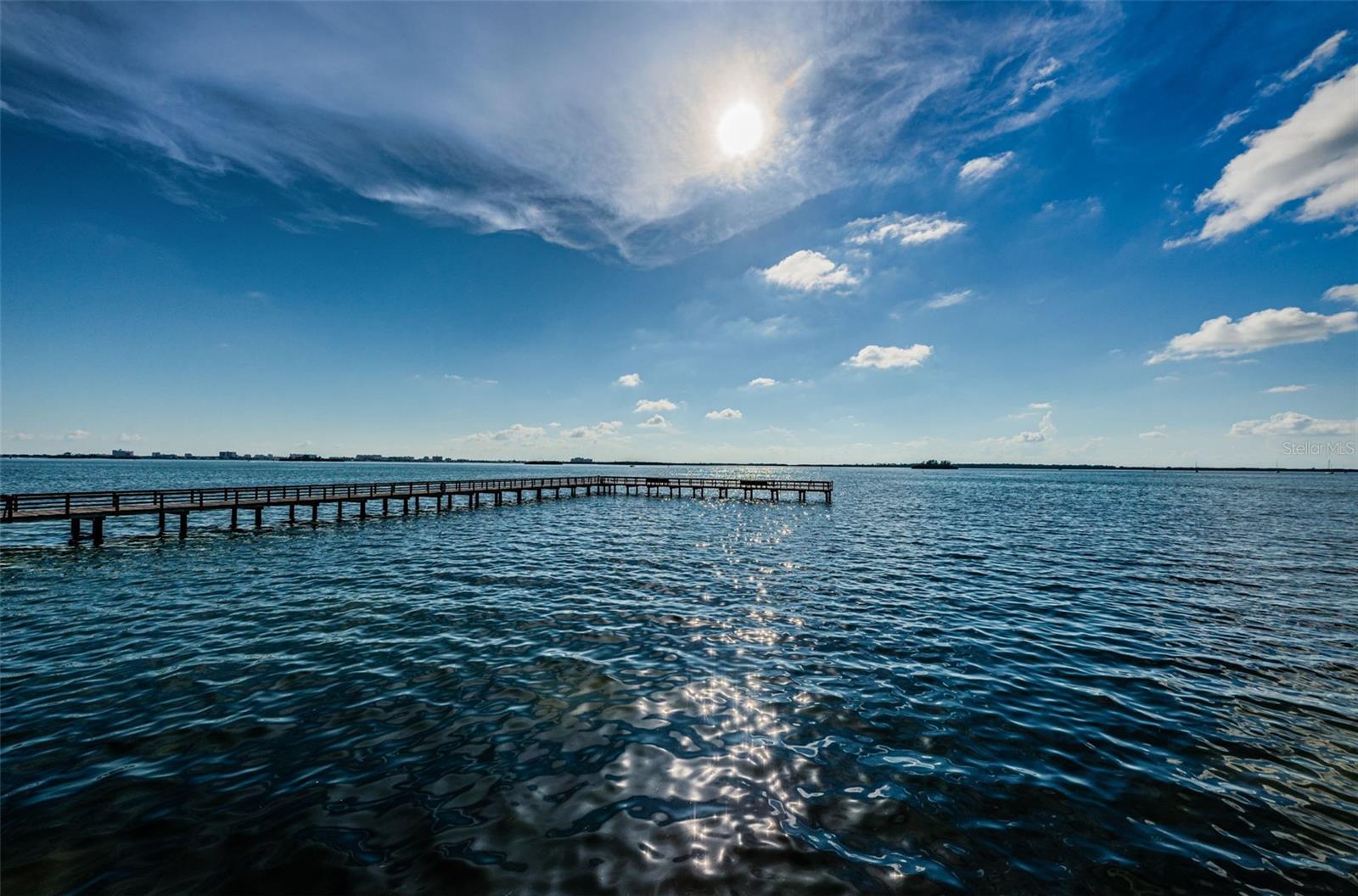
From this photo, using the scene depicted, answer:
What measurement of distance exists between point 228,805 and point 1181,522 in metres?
56.5

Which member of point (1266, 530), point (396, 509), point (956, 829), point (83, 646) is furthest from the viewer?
point (396, 509)

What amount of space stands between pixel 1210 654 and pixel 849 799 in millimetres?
11645

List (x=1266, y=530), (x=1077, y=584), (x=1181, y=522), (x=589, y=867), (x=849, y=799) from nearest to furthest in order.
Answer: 1. (x=589, y=867)
2. (x=849, y=799)
3. (x=1077, y=584)
4. (x=1266, y=530)
5. (x=1181, y=522)

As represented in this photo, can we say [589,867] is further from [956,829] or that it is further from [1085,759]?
[1085,759]

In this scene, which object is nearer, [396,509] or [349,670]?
[349,670]

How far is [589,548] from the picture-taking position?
2577 centimetres

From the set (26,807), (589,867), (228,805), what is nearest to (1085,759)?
(589,867)

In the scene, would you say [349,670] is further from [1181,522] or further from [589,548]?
[1181,522]

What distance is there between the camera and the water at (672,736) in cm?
554

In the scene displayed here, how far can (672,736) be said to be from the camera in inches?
319

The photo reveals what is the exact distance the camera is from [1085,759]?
7.58 m

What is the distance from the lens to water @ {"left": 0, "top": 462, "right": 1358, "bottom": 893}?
5.54 m

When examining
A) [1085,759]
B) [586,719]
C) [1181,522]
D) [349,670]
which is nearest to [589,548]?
[349,670]

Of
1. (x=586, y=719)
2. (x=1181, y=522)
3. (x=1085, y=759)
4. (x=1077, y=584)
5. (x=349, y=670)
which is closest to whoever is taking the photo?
(x=1085, y=759)
